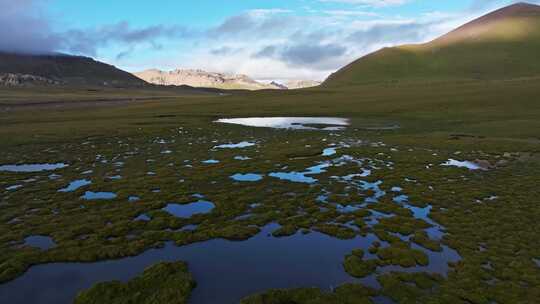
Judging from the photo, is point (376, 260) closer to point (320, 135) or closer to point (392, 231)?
point (392, 231)

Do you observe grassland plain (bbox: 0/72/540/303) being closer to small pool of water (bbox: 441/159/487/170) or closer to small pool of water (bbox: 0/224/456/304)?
small pool of water (bbox: 0/224/456/304)

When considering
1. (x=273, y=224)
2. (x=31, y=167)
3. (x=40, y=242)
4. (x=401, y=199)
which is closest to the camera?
(x=40, y=242)

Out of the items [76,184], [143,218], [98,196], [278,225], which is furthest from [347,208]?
[76,184]

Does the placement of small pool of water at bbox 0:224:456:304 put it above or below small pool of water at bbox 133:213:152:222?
below

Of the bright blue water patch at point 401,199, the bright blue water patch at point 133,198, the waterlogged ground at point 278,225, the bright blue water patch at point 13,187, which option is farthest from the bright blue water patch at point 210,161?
the bright blue water patch at point 401,199

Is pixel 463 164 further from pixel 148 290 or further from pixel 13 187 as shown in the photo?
pixel 13 187

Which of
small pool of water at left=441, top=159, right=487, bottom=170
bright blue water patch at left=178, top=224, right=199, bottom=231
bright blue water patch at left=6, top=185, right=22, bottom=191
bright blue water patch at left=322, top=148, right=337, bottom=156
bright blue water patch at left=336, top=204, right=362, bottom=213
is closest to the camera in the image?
bright blue water patch at left=178, top=224, right=199, bottom=231

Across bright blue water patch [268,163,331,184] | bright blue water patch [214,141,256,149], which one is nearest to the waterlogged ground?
bright blue water patch [268,163,331,184]

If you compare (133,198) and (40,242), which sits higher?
(133,198)
